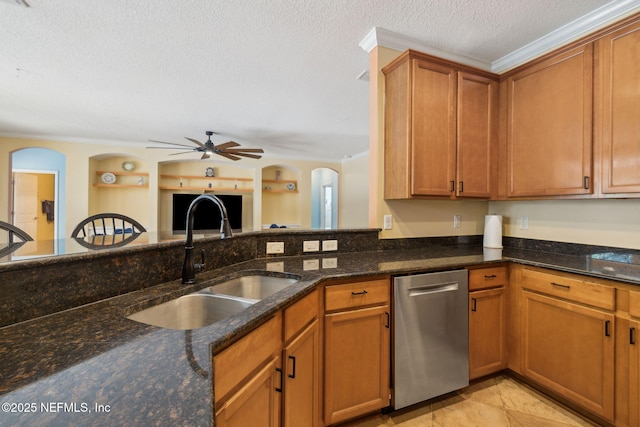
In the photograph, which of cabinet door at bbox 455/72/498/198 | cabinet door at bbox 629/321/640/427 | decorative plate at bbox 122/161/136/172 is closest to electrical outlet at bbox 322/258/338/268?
cabinet door at bbox 455/72/498/198

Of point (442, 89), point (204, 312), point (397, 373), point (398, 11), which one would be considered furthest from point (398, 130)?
point (204, 312)

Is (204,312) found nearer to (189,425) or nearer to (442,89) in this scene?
(189,425)

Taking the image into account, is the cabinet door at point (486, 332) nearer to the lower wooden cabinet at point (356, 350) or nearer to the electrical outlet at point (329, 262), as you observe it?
the lower wooden cabinet at point (356, 350)

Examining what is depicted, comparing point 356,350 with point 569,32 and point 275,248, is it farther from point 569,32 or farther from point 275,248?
point 569,32

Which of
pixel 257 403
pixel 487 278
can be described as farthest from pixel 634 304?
pixel 257 403

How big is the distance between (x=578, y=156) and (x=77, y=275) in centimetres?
280

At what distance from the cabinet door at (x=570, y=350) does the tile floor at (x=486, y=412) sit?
0.12 meters

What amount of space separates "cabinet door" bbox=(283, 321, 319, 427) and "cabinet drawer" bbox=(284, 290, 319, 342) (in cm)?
4

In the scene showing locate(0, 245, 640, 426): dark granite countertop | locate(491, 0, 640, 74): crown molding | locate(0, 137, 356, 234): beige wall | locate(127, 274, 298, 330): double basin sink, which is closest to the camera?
locate(0, 245, 640, 426): dark granite countertop

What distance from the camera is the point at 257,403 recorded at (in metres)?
0.94

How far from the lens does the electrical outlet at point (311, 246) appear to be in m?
2.04

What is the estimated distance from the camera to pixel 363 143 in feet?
18.1

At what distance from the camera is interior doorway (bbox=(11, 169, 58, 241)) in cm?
572

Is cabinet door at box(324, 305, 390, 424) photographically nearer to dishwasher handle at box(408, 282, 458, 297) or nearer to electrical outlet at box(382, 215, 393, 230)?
dishwasher handle at box(408, 282, 458, 297)
